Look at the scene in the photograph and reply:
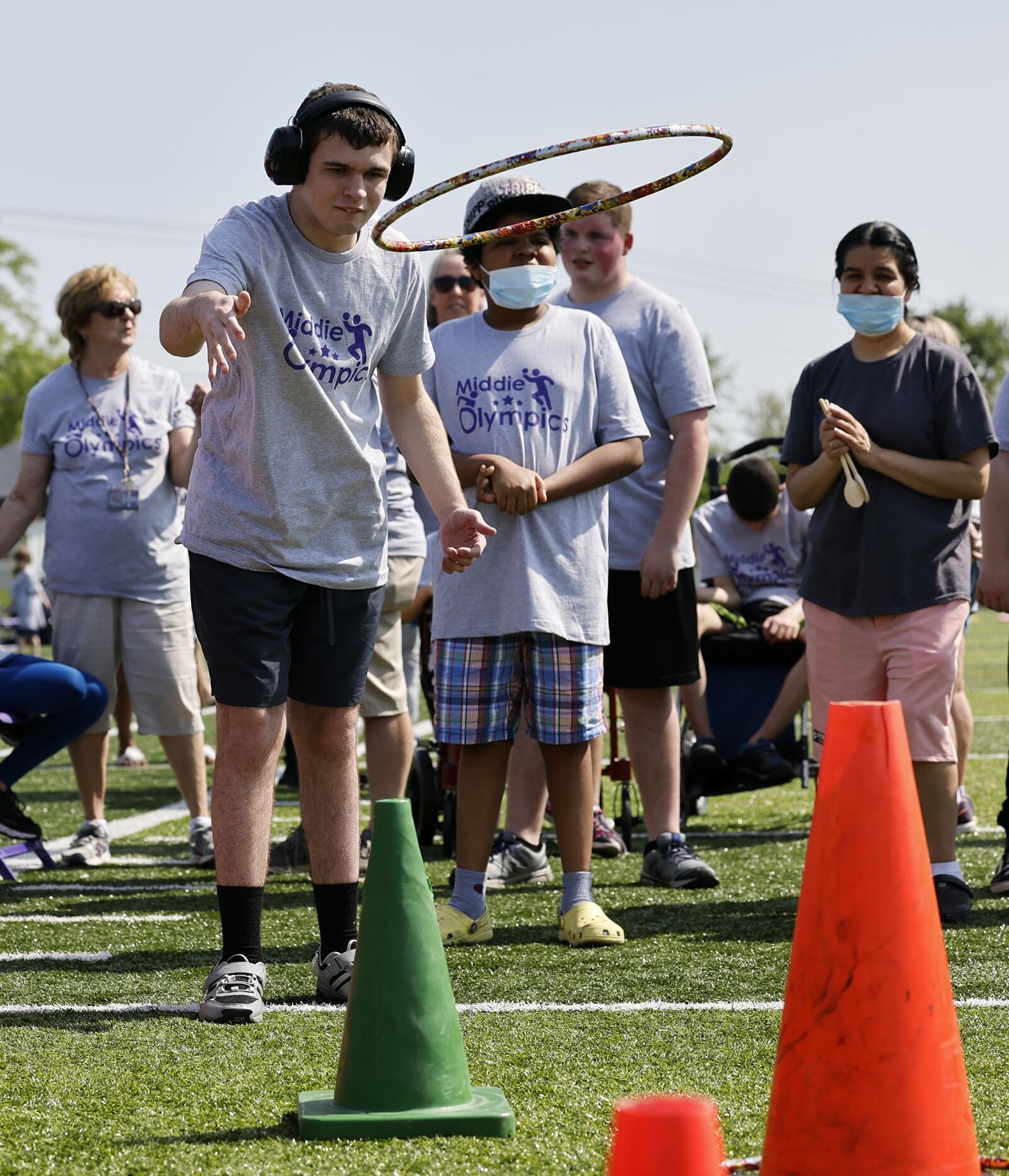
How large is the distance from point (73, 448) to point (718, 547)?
11.3 feet

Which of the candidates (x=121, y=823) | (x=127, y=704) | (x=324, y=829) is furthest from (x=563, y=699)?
(x=127, y=704)

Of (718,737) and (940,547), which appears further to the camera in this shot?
(718,737)

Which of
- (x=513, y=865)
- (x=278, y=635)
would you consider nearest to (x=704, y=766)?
(x=513, y=865)

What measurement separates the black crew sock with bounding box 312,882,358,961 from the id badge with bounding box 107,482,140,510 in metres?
2.98

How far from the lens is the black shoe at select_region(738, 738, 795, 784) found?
7.58 meters

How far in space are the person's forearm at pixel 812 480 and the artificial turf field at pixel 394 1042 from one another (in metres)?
1.38

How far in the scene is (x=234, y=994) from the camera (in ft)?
12.5

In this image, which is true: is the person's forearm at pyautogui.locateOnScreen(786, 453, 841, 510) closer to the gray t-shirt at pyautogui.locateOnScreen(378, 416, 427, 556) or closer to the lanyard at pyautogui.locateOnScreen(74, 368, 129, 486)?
the gray t-shirt at pyautogui.locateOnScreen(378, 416, 427, 556)

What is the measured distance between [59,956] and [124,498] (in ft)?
8.08

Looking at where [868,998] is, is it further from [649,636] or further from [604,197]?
[604,197]

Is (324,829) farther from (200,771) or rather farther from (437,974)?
(200,771)

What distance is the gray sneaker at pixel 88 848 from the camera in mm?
6715

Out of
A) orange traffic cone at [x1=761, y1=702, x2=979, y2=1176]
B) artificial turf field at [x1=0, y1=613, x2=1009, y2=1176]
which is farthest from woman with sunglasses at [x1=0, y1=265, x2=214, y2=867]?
orange traffic cone at [x1=761, y1=702, x2=979, y2=1176]

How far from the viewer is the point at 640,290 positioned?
6148mm
